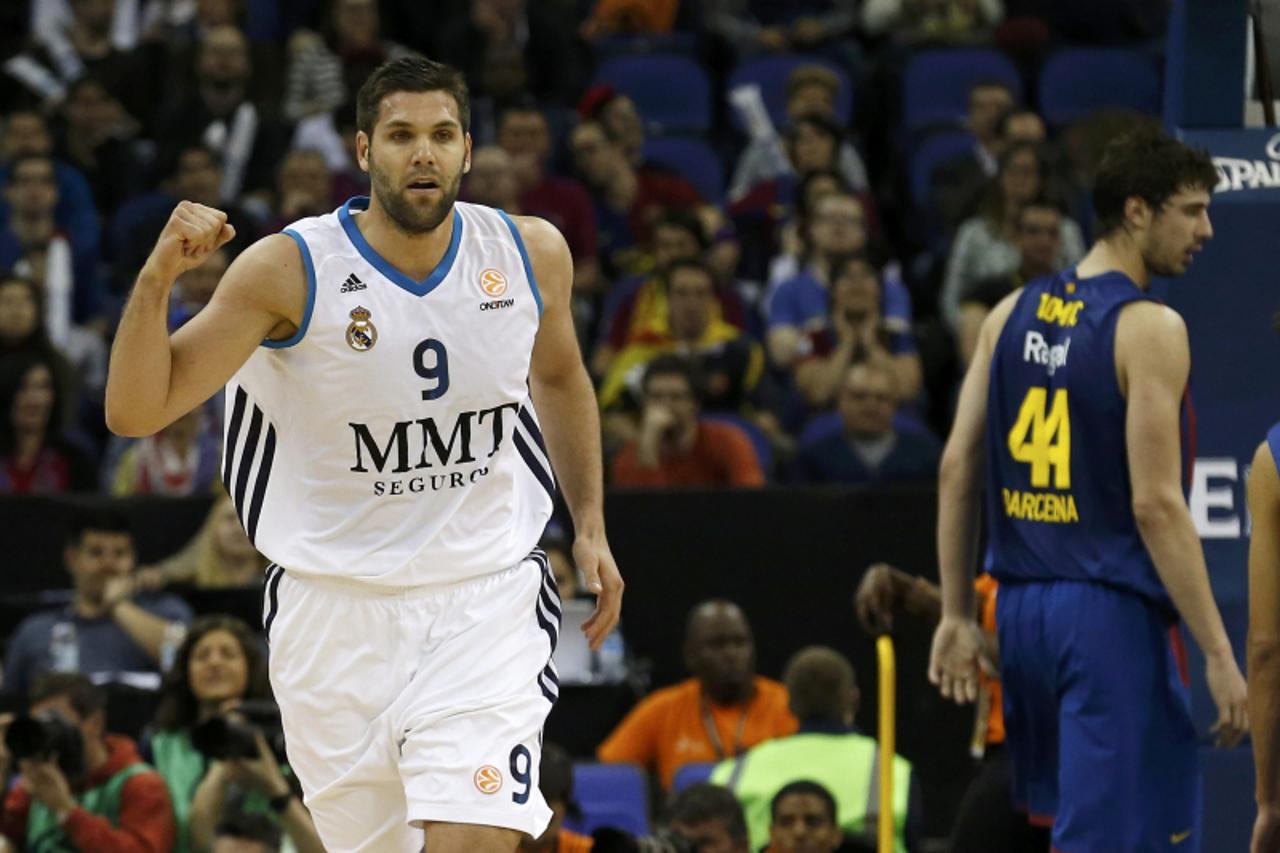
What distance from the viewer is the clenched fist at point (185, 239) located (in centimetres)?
467

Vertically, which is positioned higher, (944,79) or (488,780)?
(944,79)

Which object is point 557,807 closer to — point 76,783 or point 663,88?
point 76,783

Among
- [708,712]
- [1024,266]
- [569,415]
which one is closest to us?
[569,415]

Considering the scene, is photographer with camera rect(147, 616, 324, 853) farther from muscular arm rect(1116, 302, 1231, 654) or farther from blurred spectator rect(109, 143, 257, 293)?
blurred spectator rect(109, 143, 257, 293)

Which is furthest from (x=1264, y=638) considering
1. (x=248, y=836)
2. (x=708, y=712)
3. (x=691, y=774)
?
(x=708, y=712)

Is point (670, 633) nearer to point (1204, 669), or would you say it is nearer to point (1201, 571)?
point (1204, 669)

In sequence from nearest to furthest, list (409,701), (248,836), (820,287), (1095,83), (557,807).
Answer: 1. (409,701)
2. (557,807)
3. (248,836)
4. (820,287)
5. (1095,83)

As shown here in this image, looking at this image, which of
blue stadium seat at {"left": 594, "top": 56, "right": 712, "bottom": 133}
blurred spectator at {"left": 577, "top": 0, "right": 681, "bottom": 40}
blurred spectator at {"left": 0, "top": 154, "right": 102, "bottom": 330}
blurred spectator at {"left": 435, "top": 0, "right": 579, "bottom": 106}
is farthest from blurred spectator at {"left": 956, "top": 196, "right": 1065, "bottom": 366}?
blurred spectator at {"left": 0, "top": 154, "right": 102, "bottom": 330}

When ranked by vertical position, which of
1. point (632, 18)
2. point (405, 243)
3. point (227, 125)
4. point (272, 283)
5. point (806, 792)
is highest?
point (632, 18)

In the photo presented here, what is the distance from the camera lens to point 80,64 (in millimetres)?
14805

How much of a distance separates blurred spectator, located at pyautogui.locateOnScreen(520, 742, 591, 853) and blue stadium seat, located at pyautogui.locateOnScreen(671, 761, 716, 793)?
79 centimetres

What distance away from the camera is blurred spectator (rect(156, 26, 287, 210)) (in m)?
13.9

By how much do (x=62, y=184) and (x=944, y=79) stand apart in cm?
555

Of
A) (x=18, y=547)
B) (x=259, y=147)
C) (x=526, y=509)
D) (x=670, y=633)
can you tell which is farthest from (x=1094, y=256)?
(x=259, y=147)
